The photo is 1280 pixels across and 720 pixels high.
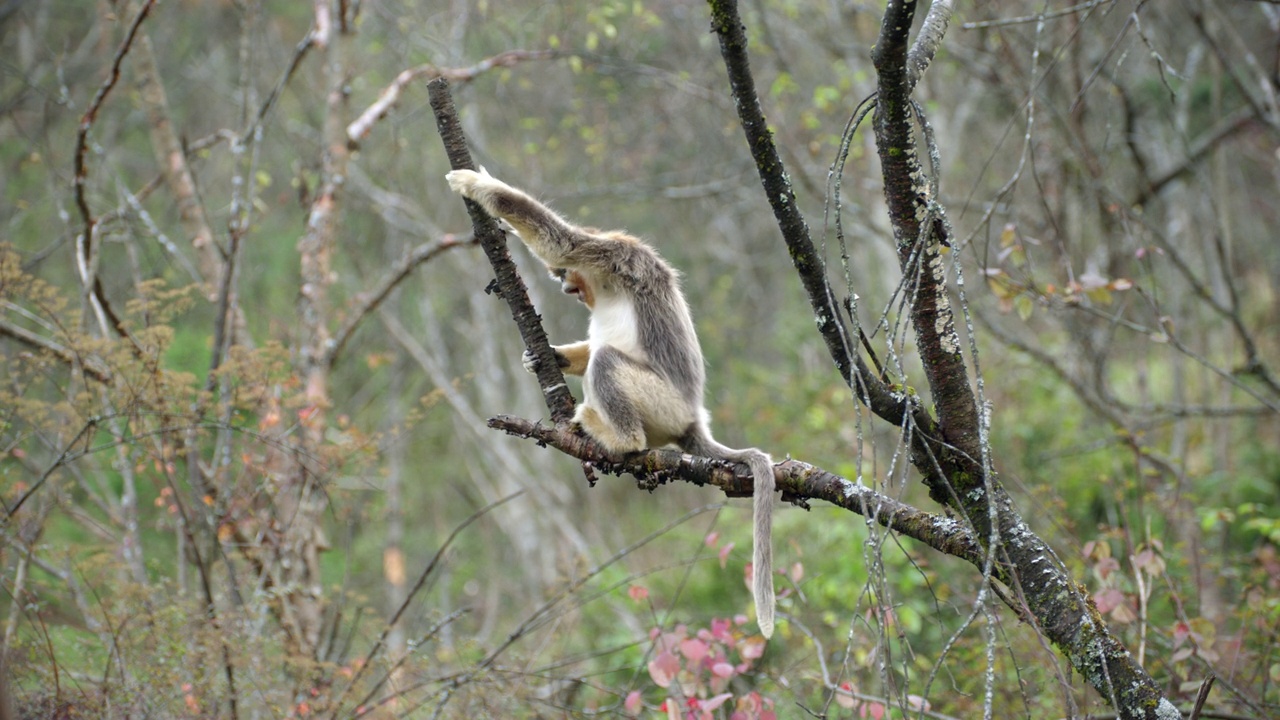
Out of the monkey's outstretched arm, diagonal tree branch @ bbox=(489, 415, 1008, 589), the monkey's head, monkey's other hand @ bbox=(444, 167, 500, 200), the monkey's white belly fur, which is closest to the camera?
diagonal tree branch @ bbox=(489, 415, 1008, 589)

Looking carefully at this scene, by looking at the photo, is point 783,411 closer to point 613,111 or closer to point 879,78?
point 613,111

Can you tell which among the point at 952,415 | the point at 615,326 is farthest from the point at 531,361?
the point at 952,415

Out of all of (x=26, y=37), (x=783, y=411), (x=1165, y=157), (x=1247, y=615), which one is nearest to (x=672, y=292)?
(x=1247, y=615)

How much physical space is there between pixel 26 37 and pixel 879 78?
16.8 meters

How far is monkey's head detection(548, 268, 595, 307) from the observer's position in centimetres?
586

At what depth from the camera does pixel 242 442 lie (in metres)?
8.01

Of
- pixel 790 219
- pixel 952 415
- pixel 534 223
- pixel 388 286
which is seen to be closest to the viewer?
pixel 790 219

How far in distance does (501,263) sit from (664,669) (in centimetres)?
228

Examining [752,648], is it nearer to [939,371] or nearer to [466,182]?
[939,371]

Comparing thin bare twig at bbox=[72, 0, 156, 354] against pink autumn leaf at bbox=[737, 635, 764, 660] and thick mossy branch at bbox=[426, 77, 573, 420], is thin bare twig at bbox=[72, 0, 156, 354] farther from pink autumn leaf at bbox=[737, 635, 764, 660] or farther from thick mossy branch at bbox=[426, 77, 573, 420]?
pink autumn leaf at bbox=[737, 635, 764, 660]

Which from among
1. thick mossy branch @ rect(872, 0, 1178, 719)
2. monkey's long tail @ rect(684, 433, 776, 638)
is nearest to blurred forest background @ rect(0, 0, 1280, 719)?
thick mossy branch @ rect(872, 0, 1178, 719)

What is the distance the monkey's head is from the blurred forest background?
5.05ft

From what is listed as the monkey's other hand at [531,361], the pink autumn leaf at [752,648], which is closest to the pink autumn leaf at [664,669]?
the pink autumn leaf at [752,648]

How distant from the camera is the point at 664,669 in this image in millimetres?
5023
